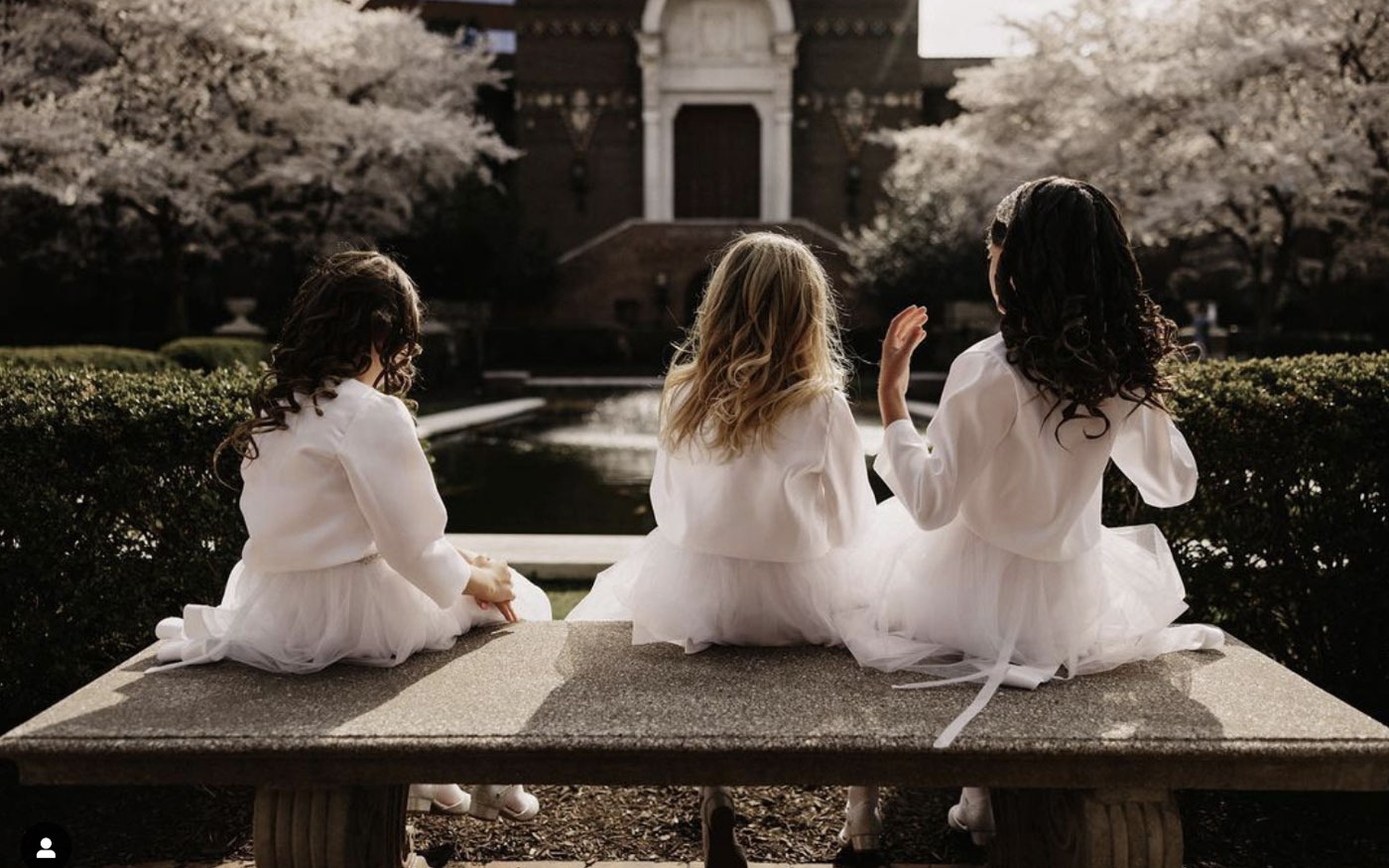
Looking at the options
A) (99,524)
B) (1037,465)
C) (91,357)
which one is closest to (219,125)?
(91,357)

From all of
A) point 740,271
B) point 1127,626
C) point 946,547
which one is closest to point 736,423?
point 740,271

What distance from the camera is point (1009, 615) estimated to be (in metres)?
2.97

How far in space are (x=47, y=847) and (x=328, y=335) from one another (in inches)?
68.0

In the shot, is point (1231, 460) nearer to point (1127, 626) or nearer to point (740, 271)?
point (1127, 626)

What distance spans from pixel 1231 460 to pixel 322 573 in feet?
9.66

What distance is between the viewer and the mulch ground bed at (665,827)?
3393mm

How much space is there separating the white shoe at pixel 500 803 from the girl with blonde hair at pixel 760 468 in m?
0.61

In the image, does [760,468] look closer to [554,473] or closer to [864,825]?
[864,825]

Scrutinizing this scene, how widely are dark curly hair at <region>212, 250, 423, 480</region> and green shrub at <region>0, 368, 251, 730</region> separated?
3.38 feet

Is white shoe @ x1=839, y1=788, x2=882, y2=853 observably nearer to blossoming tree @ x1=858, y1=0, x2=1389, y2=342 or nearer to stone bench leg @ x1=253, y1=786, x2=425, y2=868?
stone bench leg @ x1=253, y1=786, x2=425, y2=868

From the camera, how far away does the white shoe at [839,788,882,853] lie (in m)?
3.15

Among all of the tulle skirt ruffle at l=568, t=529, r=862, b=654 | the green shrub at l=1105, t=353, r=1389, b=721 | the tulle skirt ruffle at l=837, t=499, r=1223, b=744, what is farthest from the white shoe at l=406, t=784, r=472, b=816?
the green shrub at l=1105, t=353, r=1389, b=721

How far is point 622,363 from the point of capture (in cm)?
2547

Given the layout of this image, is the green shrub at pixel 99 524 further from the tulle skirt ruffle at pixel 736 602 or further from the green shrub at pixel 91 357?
the green shrub at pixel 91 357
